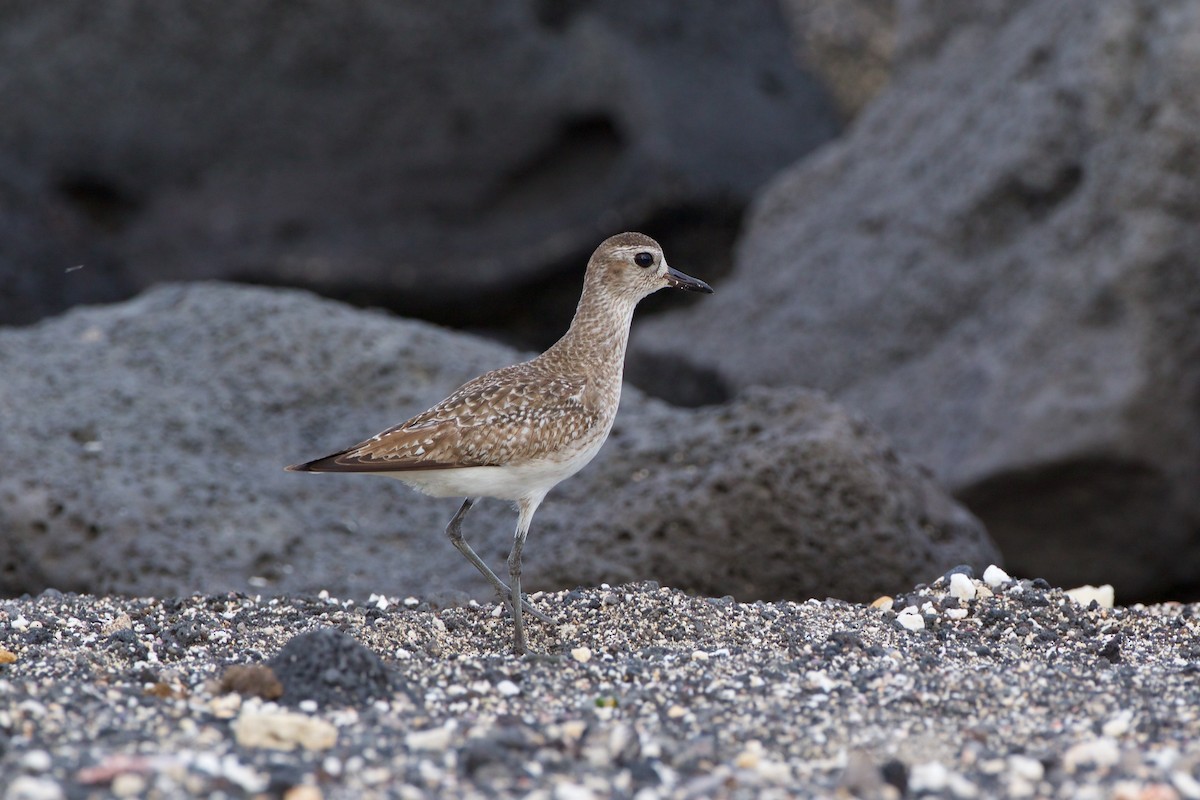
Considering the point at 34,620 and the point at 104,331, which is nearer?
the point at 34,620

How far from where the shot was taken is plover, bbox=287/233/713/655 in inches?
217

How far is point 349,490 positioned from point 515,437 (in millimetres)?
1944

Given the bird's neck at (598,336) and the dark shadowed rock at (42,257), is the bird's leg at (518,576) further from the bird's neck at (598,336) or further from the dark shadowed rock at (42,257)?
the dark shadowed rock at (42,257)

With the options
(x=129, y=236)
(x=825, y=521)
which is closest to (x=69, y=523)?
(x=825, y=521)

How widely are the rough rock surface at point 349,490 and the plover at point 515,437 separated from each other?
0.83 m

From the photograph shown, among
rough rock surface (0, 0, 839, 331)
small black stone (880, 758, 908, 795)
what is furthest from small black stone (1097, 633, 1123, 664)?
rough rock surface (0, 0, 839, 331)

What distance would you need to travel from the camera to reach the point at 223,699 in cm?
439

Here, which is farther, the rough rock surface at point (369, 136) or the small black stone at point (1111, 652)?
the rough rock surface at point (369, 136)

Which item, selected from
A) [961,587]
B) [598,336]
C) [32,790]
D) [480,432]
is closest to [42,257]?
[598,336]

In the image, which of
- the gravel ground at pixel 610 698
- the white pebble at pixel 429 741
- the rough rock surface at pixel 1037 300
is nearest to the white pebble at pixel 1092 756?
the gravel ground at pixel 610 698

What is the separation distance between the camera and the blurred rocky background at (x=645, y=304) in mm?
6742

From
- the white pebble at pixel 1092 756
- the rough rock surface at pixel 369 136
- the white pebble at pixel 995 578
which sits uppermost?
the rough rock surface at pixel 369 136

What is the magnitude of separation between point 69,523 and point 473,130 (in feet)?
19.9

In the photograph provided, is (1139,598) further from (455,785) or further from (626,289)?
(455,785)
